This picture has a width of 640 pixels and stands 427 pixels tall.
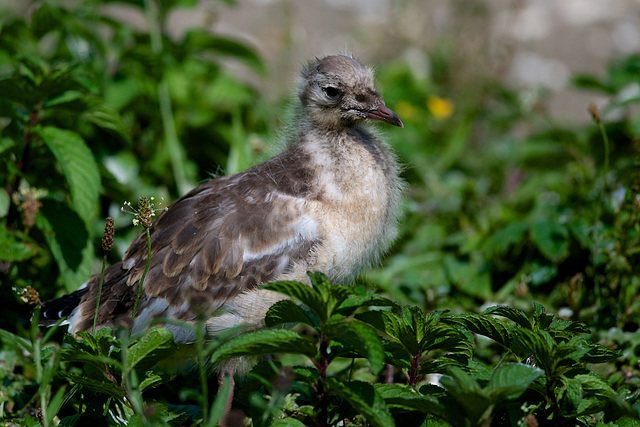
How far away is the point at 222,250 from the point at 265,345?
3.27ft

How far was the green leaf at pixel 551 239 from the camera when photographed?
13.3ft

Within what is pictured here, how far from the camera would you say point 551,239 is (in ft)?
13.5

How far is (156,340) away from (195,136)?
3.31 metres

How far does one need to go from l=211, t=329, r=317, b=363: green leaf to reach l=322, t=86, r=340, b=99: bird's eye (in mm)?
1610

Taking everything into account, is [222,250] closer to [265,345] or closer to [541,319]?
[265,345]

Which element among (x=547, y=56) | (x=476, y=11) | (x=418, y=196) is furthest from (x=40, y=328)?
(x=547, y=56)

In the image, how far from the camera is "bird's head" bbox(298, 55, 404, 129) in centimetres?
355

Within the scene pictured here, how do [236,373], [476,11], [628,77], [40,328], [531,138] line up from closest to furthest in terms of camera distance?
[236,373] → [40,328] → [628,77] → [531,138] → [476,11]

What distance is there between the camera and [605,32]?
30.3ft

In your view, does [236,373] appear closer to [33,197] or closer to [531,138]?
[33,197]

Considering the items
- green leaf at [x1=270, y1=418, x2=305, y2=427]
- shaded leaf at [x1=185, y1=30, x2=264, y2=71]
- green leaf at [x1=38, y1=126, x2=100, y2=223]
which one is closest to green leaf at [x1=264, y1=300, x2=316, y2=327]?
green leaf at [x1=270, y1=418, x2=305, y2=427]

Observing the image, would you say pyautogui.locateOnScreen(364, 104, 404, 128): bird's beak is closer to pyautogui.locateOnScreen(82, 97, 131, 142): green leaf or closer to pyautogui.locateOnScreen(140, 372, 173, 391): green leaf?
pyautogui.locateOnScreen(82, 97, 131, 142): green leaf

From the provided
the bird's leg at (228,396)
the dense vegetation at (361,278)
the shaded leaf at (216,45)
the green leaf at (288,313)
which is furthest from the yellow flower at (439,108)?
the green leaf at (288,313)

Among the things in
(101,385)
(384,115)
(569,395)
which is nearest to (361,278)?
(384,115)
